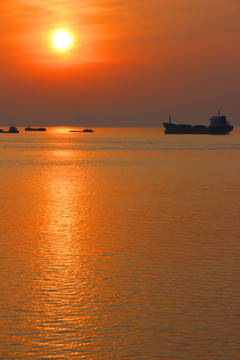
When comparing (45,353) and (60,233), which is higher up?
(60,233)

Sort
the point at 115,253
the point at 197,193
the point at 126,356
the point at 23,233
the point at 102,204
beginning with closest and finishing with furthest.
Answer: the point at 126,356 → the point at 115,253 → the point at 23,233 → the point at 102,204 → the point at 197,193

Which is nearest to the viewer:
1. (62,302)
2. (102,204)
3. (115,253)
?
(62,302)

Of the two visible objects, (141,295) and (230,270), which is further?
(230,270)

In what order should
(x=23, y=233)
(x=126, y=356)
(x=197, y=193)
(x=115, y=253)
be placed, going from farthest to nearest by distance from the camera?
(x=197, y=193) → (x=23, y=233) → (x=115, y=253) → (x=126, y=356)

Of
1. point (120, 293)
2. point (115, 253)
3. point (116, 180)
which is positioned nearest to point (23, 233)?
point (115, 253)

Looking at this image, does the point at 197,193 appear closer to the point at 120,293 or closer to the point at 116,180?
the point at 116,180

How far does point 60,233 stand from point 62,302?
9.46 meters

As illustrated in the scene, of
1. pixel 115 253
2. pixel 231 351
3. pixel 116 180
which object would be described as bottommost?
pixel 231 351

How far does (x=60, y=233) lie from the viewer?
2286cm

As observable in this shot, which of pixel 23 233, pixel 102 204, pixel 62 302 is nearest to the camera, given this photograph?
pixel 62 302

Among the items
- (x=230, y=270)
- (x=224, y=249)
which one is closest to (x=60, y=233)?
(x=224, y=249)

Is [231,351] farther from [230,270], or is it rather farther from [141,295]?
Answer: [230,270]

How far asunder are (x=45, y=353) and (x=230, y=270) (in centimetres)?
768

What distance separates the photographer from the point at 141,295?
14.1 meters
